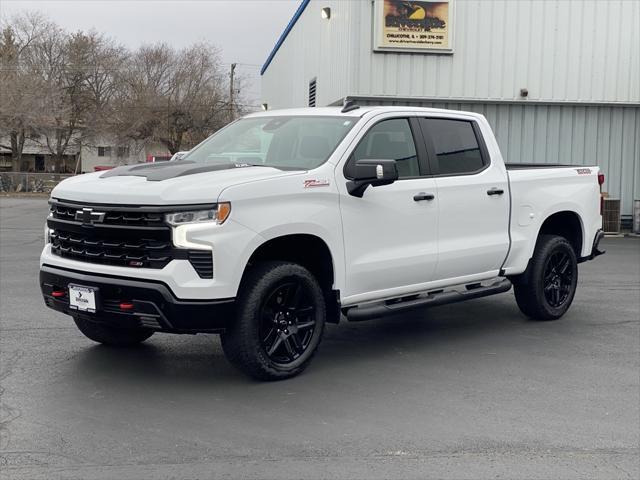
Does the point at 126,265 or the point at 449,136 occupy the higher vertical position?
the point at 449,136

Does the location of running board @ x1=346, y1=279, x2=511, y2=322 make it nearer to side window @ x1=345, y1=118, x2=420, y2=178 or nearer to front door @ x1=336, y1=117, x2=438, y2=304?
front door @ x1=336, y1=117, x2=438, y2=304

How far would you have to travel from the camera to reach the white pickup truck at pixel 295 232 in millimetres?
5445

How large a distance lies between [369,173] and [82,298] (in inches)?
86.4

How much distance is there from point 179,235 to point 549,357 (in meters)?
3.34

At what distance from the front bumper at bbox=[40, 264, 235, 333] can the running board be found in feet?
3.85

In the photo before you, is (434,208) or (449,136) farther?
(449,136)

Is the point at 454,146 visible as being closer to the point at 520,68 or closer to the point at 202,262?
the point at 202,262

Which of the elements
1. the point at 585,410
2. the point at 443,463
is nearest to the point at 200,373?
the point at 443,463

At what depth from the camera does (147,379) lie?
236 inches

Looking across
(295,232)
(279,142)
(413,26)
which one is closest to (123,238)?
(295,232)

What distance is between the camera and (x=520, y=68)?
17.7 m

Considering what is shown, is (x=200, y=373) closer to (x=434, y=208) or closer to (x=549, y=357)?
(x=434, y=208)

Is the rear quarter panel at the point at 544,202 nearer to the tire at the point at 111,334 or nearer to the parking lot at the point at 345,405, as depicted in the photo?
the parking lot at the point at 345,405

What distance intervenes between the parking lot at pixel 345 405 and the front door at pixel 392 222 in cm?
67
